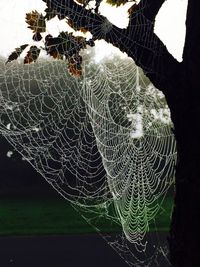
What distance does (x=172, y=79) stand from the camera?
3.67 m

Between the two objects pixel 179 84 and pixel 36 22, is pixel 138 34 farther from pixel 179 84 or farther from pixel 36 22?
pixel 36 22

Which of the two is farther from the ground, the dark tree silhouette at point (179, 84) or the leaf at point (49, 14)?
the leaf at point (49, 14)

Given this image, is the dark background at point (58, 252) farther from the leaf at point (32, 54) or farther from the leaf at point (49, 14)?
the leaf at point (49, 14)

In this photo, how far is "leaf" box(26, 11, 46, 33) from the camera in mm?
3848

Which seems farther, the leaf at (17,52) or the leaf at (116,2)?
the leaf at (116,2)

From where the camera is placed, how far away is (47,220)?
15375 mm

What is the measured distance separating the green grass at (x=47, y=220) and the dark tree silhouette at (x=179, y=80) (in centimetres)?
794

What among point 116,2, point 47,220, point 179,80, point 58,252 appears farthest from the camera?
point 47,220

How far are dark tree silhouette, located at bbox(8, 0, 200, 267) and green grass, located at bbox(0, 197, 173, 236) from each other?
794 centimetres

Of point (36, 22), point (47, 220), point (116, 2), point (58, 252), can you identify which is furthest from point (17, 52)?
point (47, 220)

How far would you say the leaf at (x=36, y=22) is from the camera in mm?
3848

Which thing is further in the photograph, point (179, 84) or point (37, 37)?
point (37, 37)

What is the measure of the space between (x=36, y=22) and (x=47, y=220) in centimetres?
1180

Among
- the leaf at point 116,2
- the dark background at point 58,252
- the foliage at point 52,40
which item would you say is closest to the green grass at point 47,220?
the dark background at point 58,252
